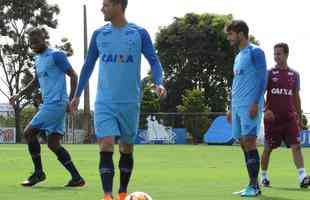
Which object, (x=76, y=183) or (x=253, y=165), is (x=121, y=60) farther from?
(x=76, y=183)

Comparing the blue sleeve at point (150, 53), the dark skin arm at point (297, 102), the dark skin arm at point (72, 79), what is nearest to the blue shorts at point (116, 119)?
the blue sleeve at point (150, 53)

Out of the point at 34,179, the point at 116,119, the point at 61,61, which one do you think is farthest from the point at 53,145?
the point at 116,119

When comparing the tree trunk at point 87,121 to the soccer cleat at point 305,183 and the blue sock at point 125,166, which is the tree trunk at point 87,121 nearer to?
the soccer cleat at point 305,183

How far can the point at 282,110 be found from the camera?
12.4 metres

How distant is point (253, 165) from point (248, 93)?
0.91 metres

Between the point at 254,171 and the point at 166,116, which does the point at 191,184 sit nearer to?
the point at 254,171

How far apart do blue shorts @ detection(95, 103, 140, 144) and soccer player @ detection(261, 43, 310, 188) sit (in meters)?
3.70

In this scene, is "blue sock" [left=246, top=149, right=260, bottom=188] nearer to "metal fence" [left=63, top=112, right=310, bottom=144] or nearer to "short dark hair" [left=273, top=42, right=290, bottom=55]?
"short dark hair" [left=273, top=42, right=290, bottom=55]

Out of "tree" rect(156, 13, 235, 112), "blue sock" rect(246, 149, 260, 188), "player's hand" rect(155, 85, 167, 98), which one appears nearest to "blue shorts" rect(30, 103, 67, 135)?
"blue sock" rect(246, 149, 260, 188)

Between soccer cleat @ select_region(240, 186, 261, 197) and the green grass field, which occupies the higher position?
soccer cleat @ select_region(240, 186, 261, 197)

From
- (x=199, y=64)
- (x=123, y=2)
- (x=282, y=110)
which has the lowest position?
(x=282, y=110)

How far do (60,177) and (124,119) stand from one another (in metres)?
5.28

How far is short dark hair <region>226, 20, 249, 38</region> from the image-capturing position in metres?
10.6

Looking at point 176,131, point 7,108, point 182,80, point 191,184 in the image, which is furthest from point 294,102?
point 182,80
